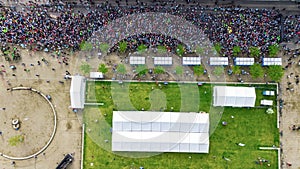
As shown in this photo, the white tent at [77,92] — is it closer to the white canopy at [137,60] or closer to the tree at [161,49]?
the white canopy at [137,60]

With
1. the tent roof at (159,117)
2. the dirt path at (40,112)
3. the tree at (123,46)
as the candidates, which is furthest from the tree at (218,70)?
the dirt path at (40,112)

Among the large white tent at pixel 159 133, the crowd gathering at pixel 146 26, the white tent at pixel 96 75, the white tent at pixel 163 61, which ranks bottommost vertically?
the large white tent at pixel 159 133

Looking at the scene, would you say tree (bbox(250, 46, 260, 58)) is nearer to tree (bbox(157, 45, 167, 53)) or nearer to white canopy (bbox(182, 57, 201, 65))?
white canopy (bbox(182, 57, 201, 65))

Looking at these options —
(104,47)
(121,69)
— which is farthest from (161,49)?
(104,47)

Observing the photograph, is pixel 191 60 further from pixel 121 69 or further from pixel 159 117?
pixel 121 69

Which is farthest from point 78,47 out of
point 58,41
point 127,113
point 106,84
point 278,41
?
point 278,41
